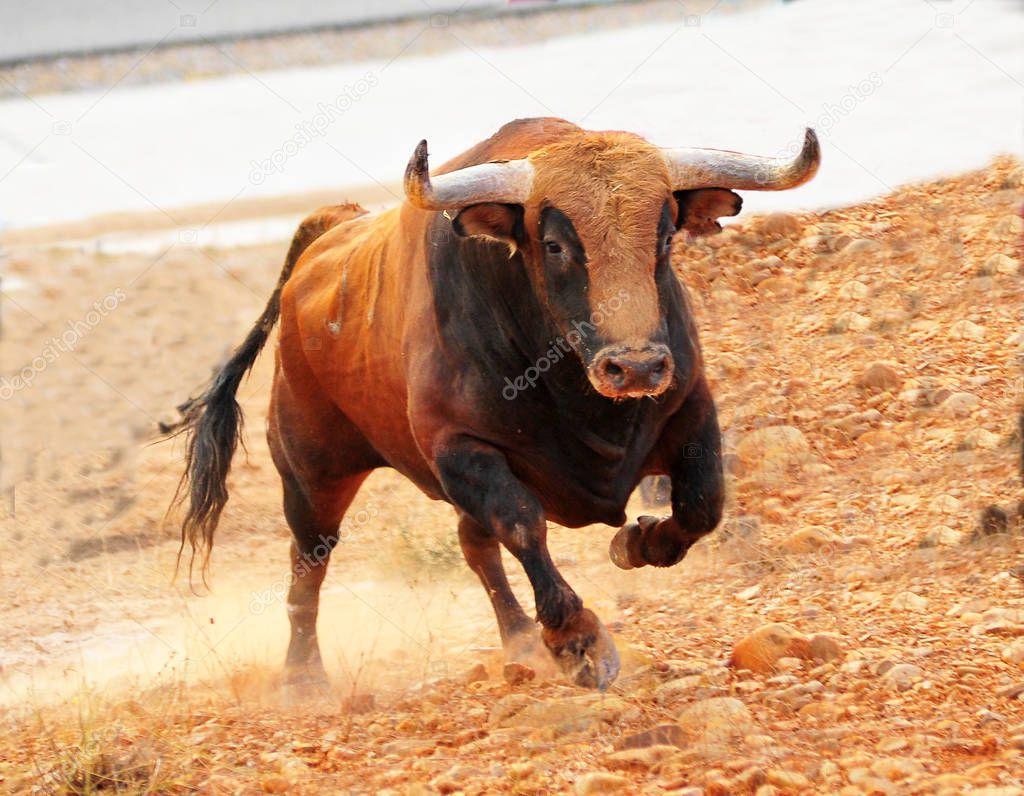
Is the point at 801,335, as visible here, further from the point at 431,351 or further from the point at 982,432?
the point at 431,351

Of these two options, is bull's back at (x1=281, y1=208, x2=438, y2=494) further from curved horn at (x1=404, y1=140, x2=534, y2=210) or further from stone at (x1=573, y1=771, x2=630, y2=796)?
stone at (x1=573, y1=771, x2=630, y2=796)

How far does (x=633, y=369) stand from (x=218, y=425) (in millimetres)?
3767

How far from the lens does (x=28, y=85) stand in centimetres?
1741

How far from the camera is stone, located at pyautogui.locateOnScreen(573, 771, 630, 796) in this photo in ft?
15.3

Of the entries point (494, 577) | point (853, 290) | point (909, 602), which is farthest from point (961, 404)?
point (494, 577)

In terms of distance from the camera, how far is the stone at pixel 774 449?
342 inches

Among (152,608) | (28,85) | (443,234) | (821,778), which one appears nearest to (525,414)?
(443,234)

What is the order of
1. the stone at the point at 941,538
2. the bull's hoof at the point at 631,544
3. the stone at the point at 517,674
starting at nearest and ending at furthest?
1. the bull's hoof at the point at 631,544
2. the stone at the point at 517,674
3. the stone at the point at 941,538

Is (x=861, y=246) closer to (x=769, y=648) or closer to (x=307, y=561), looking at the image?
(x=307, y=561)

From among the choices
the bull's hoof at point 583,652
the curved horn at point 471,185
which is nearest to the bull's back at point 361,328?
the curved horn at point 471,185

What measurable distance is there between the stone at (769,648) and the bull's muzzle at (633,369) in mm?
1301

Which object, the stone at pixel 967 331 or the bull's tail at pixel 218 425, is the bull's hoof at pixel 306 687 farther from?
the stone at pixel 967 331

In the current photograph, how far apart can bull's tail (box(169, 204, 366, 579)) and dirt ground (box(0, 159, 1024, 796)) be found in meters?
0.68

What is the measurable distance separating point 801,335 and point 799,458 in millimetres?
1372
